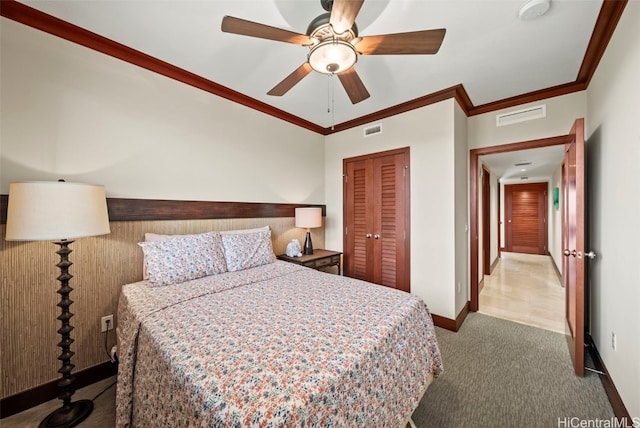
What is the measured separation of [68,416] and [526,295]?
519cm

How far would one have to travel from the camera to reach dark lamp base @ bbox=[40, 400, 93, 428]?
1462mm

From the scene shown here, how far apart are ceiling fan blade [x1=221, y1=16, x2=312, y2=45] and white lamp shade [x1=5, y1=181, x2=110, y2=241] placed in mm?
1257

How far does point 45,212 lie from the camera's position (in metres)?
1.29

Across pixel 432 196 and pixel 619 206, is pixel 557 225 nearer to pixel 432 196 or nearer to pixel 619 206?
pixel 432 196

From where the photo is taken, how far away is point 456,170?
265 cm

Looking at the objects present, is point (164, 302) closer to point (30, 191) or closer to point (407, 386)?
point (30, 191)

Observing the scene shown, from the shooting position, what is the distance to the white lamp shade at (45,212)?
127cm

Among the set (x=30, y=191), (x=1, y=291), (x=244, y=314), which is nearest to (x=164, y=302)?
(x=244, y=314)

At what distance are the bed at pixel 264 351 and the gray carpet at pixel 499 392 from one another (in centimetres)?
30

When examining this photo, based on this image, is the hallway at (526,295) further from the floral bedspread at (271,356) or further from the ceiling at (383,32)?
the ceiling at (383,32)

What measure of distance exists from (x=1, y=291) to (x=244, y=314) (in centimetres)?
157

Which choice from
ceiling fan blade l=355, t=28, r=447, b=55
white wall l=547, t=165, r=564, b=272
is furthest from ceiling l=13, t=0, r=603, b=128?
white wall l=547, t=165, r=564, b=272

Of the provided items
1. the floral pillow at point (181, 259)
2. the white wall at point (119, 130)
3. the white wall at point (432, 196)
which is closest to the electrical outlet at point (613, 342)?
the white wall at point (432, 196)

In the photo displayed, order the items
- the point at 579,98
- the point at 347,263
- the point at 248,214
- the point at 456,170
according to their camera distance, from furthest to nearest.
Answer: the point at 347,263, the point at 248,214, the point at 456,170, the point at 579,98
